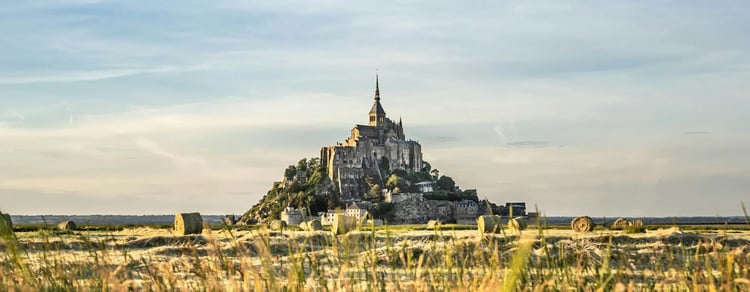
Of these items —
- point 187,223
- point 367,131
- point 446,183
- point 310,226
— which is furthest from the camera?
point 367,131

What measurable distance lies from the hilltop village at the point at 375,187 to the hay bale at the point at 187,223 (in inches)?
2949

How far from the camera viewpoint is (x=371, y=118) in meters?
157

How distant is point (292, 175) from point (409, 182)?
19866 millimetres

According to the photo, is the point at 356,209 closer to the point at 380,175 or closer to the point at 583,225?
the point at 380,175

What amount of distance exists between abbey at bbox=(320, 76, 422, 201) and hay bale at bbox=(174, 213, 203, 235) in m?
91.3

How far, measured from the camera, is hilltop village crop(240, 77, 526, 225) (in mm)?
121000

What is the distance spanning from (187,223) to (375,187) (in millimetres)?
95877

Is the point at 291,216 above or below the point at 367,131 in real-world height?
below

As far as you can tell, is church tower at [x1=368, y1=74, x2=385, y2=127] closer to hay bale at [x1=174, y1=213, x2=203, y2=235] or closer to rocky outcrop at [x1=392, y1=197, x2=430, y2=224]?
rocky outcrop at [x1=392, y1=197, x2=430, y2=224]

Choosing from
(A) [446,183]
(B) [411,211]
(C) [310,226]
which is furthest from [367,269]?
(A) [446,183]

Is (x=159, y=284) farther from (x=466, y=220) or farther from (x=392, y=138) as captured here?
(x=392, y=138)

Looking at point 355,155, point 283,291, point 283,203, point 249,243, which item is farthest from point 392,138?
point 283,291

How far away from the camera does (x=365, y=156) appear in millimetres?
136125

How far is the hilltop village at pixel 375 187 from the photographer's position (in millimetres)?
121000
